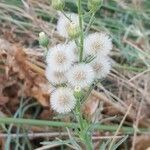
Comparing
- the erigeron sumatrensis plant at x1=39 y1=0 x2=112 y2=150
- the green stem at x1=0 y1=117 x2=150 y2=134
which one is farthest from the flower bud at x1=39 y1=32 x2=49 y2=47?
the green stem at x1=0 y1=117 x2=150 y2=134

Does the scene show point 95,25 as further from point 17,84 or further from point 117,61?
point 17,84

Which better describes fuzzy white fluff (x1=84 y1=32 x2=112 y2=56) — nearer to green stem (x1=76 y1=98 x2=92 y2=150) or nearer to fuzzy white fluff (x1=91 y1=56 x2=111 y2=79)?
fuzzy white fluff (x1=91 y1=56 x2=111 y2=79)

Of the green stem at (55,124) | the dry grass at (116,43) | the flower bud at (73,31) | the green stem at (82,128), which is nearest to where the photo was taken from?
the flower bud at (73,31)

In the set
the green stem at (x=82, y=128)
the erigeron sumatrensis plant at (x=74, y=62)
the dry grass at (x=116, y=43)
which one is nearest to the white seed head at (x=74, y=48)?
the erigeron sumatrensis plant at (x=74, y=62)

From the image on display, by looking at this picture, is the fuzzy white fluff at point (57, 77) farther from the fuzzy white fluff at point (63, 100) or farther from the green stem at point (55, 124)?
the green stem at point (55, 124)

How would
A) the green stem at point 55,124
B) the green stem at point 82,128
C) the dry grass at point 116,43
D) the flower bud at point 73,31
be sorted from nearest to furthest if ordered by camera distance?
the flower bud at point 73,31 < the green stem at point 82,128 < the green stem at point 55,124 < the dry grass at point 116,43

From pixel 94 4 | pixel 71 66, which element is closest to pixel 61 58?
pixel 71 66
